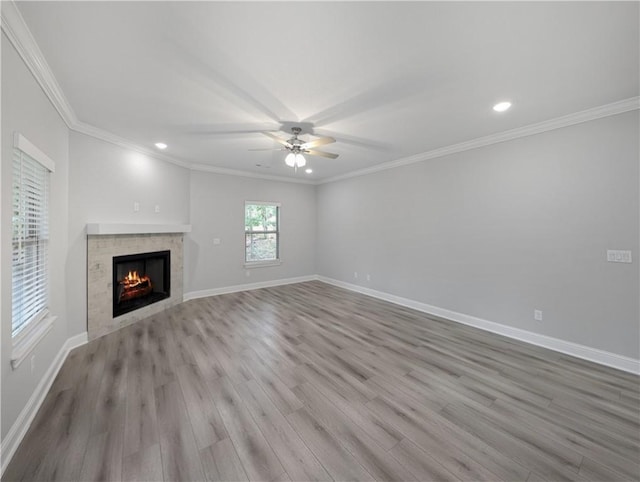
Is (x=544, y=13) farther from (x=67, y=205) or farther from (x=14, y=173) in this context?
(x=67, y=205)

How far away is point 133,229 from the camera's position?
383cm

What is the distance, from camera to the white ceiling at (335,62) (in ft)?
5.21

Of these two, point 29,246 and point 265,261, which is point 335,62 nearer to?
point 29,246

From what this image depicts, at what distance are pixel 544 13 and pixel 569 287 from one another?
2903 millimetres

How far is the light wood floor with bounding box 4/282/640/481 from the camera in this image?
1.59 m

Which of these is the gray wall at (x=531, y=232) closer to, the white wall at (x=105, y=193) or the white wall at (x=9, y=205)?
the white wall at (x=105, y=193)

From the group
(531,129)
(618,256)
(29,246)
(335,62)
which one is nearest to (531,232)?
(618,256)

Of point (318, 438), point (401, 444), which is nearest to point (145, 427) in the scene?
point (318, 438)

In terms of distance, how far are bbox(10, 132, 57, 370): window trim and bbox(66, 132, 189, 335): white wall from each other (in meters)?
0.72

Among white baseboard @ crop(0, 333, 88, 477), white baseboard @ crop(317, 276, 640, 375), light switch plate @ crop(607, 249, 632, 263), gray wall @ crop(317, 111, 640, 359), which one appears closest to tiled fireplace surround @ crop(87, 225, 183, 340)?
white baseboard @ crop(0, 333, 88, 477)

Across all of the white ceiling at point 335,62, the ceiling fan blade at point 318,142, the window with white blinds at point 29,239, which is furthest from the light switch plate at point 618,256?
the window with white blinds at point 29,239

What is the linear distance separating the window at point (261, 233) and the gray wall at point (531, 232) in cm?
279

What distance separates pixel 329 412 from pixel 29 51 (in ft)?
11.4

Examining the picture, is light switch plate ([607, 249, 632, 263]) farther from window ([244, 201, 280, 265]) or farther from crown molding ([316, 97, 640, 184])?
window ([244, 201, 280, 265])
